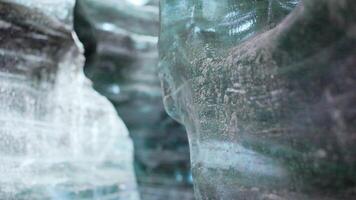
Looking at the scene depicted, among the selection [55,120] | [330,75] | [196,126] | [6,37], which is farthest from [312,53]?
[55,120]

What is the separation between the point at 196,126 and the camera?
30.2 inches

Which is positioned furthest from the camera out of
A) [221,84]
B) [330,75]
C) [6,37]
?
[6,37]

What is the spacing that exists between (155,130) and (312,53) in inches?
51.7

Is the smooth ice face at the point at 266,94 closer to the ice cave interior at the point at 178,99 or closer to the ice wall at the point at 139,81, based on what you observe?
the ice cave interior at the point at 178,99

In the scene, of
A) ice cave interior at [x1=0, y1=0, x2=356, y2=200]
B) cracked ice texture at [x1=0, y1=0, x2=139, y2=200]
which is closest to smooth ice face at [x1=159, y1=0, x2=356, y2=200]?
ice cave interior at [x1=0, y1=0, x2=356, y2=200]

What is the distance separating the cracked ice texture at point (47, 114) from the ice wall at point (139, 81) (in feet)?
0.22

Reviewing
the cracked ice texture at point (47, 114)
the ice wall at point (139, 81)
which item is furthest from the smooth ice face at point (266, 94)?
the ice wall at point (139, 81)

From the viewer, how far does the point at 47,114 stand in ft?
4.84

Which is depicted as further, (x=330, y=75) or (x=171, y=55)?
(x=171, y=55)

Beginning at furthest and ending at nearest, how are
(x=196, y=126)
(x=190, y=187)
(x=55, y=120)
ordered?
1. (x=190, y=187)
2. (x=55, y=120)
3. (x=196, y=126)

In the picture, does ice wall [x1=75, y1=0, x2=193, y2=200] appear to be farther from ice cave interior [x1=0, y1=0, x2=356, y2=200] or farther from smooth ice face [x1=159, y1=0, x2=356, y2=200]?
smooth ice face [x1=159, y1=0, x2=356, y2=200]

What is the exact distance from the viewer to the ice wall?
1542 millimetres

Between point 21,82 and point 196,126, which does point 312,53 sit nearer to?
point 196,126

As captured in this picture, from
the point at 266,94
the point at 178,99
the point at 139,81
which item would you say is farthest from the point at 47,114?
the point at 266,94
